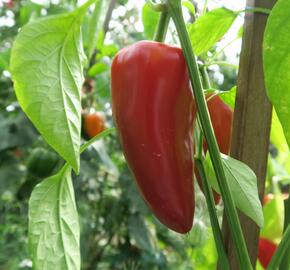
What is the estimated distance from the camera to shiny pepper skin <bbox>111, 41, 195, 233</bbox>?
483mm

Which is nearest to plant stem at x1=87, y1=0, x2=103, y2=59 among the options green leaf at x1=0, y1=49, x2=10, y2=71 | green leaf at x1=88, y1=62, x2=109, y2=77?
green leaf at x1=0, y1=49, x2=10, y2=71

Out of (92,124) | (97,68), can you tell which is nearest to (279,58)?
(97,68)

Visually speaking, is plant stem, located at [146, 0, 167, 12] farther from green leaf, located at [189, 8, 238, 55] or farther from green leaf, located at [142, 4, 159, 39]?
green leaf, located at [142, 4, 159, 39]

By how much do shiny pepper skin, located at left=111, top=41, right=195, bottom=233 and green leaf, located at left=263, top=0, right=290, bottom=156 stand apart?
3.3 inches

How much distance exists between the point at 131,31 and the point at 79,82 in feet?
6.09

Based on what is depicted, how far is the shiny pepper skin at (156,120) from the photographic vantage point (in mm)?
483

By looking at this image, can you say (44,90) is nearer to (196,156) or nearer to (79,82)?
(79,82)

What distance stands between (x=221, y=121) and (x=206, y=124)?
5.0 inches

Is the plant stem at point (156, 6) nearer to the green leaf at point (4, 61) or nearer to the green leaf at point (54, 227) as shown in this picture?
the green leaf at point (54, 227)

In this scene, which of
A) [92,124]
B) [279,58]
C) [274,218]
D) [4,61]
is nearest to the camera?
[279,58]

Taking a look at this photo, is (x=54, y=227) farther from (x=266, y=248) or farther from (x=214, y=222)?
(x=266, y=248)

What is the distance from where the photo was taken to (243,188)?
500 mm

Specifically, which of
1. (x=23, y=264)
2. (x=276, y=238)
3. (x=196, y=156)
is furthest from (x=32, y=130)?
(x=196, y=156)

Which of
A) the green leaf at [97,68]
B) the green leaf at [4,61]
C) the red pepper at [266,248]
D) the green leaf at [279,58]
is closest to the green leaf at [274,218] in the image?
the red pepper at [266,248]
